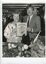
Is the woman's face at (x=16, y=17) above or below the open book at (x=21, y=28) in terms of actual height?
above

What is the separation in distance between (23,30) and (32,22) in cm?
5

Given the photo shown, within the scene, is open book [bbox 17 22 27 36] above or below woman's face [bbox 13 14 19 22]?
below

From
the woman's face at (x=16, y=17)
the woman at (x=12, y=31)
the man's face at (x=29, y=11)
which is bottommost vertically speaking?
the woman at (x=12, y=31)

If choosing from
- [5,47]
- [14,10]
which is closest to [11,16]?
[14,10]

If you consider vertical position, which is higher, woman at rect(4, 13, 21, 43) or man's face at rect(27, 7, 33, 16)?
man's face at rect(27, 7, 33, 16)

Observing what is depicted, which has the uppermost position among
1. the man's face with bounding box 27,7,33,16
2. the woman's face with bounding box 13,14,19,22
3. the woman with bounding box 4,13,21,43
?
the man's face with bounding box 27,7,33,16

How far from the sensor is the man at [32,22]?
53cm

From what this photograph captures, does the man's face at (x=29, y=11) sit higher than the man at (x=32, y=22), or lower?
higher

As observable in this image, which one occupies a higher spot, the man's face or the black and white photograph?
the man's face

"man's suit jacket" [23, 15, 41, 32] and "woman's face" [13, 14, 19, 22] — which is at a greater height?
"woman's face" [13, 14, 19, 22]

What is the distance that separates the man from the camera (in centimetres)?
53

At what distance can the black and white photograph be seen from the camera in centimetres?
53

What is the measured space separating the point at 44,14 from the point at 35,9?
4 centimetres
